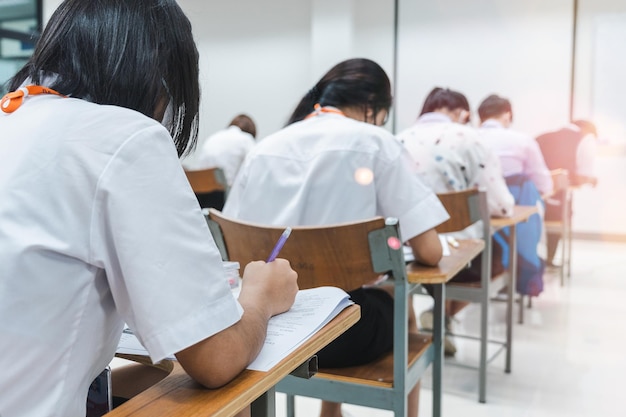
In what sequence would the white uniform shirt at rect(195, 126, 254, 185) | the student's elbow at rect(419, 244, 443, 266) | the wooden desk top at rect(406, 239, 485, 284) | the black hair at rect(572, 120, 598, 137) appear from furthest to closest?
1. the black hair at rect(572, 120, 598, 137)
2. the white uniform shirt at rect(195, 126, 254, 185)
3. the student's elbow at rect(419, 244, 443, 266)
4. the wooden desk top at rect(406, 239, 485, 284)

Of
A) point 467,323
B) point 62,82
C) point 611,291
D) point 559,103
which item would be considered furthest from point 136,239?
point 559,103

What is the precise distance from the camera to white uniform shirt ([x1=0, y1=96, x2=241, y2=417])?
1.91 feet

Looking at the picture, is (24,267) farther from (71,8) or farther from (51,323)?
(71,8)

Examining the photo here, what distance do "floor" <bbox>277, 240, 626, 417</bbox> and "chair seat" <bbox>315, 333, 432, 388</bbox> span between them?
2.12ft

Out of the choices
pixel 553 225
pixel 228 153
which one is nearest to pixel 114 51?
pixel 553 225

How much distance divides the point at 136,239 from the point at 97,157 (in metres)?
0.09

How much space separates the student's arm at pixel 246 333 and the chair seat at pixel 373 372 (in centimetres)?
60

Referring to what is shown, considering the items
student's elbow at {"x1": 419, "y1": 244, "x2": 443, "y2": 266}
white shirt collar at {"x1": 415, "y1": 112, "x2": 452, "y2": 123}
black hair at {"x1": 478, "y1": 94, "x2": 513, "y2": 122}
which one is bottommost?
student's elbow at {"x1": 419, "y1": 244, "x2": 443, "y2": 266}

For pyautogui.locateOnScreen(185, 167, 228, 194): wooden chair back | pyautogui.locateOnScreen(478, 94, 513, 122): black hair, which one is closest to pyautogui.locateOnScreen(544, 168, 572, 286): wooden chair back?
pyautogui.locateOnScreen(478, 94, 513, 122): black hair

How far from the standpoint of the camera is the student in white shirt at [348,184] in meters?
1.46

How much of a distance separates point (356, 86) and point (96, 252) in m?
1.23

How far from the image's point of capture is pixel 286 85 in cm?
688

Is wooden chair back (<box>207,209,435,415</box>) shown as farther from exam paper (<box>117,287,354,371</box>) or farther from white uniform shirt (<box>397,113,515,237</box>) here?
white uniform shirt (<box>397,113,515,237</box>)

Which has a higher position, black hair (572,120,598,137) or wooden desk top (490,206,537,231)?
black hair (572,120,598,137)
